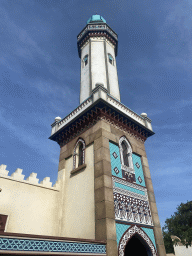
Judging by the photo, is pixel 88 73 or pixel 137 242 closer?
pixel 137 242

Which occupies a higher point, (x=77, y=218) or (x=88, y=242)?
(x=77, y=218)

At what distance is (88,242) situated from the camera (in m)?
7.27

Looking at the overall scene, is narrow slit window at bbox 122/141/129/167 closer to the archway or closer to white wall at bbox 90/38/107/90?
the archway

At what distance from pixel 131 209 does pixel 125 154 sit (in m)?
3.16

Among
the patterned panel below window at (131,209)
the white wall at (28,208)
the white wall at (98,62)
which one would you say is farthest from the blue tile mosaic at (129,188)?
the white wall at (98,62)

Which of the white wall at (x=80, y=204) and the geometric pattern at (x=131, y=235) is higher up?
the white wall at (x=80, y=204)

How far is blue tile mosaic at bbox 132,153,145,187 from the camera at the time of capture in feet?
36.8

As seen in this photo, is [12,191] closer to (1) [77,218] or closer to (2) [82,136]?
(1) [77,218]

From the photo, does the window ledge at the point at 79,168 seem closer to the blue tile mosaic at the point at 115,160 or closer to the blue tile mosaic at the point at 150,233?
the blue tile mosaic at the point at 115,160

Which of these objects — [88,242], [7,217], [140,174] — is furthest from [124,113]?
[7,217]

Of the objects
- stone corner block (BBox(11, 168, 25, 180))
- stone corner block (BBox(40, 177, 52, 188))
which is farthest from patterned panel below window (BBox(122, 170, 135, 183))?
stone corner block (BBox(11, 168, 25, 180))

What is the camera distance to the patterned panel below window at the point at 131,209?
899 centimetres

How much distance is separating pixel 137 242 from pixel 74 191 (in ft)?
13.2

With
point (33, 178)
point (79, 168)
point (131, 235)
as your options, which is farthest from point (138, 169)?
point (33, 178)
